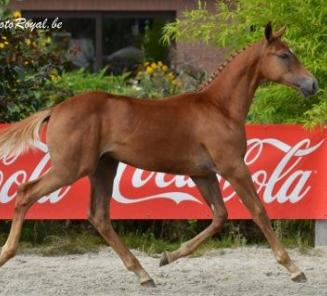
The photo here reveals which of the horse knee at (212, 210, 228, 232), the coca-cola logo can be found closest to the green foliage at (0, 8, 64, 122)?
the coca-cola logo

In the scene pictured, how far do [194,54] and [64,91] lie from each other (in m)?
6.45

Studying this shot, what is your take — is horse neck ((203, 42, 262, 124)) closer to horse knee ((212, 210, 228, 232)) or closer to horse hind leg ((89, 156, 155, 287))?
horse knee ((212, 210, 228, 232))

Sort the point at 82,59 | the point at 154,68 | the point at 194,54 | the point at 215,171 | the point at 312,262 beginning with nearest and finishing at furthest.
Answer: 1. the point at 215,171
2. the point at 312,262
3. the point at 154,68
4. the point at 194,54
5. the point at 82,59

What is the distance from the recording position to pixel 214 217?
324 inches

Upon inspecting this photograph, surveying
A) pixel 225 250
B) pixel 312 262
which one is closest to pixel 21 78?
pixel 225 250

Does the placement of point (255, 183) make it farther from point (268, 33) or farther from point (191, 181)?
point (268, 33)

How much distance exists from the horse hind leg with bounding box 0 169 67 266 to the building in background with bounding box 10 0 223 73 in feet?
32.0

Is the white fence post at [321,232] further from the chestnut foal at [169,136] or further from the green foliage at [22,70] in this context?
the green foliage at [22,70]

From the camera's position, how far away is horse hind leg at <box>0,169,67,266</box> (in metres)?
7.80

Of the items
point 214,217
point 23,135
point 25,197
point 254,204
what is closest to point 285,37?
point 214,217

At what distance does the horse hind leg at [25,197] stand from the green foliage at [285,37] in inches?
115

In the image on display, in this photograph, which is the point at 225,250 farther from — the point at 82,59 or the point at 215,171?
the point at 82,59

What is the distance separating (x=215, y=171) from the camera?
798 centimetres

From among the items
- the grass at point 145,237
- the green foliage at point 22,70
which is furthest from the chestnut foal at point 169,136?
the green foliage at point 22,70
